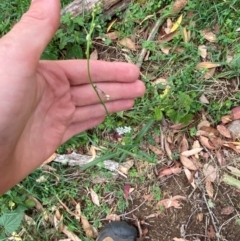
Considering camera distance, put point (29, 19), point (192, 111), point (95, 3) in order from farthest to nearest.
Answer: point (95, 3) < point (192, 111) < point (29, 19)

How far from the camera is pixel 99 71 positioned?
2.11m

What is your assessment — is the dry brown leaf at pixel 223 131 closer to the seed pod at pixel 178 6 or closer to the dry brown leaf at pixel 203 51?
the dry brown leaf at pixel 203 51

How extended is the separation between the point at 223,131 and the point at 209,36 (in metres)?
0.52

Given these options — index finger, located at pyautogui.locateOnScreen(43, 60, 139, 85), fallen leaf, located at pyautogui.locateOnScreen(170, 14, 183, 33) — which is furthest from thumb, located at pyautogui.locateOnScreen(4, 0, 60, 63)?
fallen leaf, located at pyautogui.locateOnScreen(170, 14, 183, 33)

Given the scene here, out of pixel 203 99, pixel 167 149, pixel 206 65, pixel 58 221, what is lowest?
pixel 58 221

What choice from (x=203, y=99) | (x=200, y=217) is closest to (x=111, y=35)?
(x=203, y=99)

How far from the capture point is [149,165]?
2.53m

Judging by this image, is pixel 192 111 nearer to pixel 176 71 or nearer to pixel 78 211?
pixel 176 71

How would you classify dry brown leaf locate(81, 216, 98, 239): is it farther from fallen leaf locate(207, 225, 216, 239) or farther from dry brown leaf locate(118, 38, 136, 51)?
dry brown leaf locate(118, 38, 136, 51)

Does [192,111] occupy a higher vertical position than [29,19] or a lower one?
lower

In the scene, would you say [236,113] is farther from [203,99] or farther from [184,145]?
[184,145]

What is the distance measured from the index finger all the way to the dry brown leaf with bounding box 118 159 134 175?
0.58 meters

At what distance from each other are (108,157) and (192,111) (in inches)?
20.2

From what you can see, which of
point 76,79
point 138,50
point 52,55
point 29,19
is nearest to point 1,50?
point 29,19
